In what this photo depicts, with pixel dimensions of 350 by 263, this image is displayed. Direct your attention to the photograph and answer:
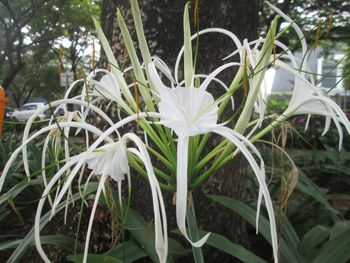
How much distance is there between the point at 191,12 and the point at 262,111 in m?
0.80

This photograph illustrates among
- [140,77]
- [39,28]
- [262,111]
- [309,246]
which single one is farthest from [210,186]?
[39,28]

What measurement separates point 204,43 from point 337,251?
85 centimetres

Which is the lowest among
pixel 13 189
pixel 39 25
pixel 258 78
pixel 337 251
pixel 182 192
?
pixel 337 251

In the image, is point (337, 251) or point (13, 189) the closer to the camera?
point (13, 189)

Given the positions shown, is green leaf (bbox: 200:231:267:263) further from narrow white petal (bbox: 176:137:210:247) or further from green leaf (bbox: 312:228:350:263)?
narrow white petal (bbox: 176:137:210:247)

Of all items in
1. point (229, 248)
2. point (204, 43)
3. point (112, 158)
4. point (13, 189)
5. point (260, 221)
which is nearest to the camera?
point (112, 158)

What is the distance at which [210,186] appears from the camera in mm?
1558

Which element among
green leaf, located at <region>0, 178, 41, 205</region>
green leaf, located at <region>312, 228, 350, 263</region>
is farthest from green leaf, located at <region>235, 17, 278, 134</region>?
green leaf, located at <region>312, 228, 350, 263</region>

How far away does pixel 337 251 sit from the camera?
1.24 m

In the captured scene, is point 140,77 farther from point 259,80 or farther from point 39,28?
point 39,28

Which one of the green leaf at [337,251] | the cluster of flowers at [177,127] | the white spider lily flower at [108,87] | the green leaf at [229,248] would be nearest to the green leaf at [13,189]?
the cluster of flowers at [177,127]

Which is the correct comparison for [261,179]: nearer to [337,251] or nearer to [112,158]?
[112,158]

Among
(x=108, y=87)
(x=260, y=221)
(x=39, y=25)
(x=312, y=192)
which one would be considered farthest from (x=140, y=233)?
(x=39, y=25)

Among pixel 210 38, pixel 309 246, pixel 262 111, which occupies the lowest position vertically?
pixel 309 246
